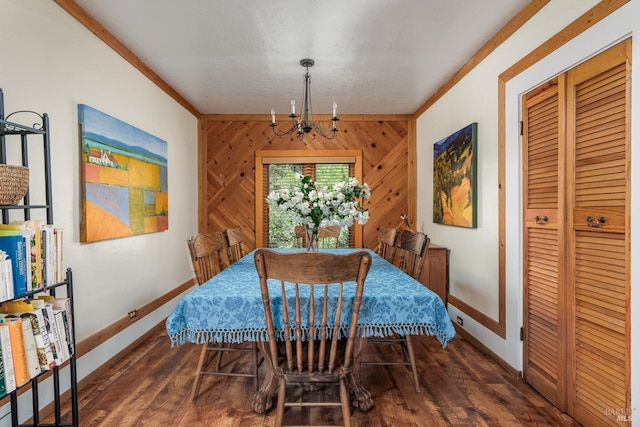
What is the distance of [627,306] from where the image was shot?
164cm

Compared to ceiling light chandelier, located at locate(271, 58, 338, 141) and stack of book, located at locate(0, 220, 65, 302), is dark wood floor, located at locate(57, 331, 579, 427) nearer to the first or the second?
stack of book, located at locate(0, 220, 65, 302)

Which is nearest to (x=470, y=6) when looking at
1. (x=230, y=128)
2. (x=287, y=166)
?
(x=287, y=166)

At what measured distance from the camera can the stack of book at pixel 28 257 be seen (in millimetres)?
1460

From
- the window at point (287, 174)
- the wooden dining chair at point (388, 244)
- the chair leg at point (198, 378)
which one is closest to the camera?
the chair leg at point (198, 378)

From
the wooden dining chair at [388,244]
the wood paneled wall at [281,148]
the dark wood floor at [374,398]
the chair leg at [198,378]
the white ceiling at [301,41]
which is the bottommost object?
the dark wood floor at [374,398]

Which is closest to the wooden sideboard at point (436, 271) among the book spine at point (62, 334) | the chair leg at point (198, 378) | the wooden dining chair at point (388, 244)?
the wooden dining chair at point (388, 244)

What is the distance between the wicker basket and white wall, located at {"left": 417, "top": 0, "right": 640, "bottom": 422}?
8.64ft

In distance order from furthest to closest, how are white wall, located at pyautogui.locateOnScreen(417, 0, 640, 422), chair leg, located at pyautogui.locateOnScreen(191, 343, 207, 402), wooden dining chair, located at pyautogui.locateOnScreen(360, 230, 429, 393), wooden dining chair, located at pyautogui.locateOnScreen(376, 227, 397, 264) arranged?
wooden dining chair, located at pyautogui.locateOnScreen(376, 227, 397, 264) < wooden dining chair, located at pyautogui.locateOnScreen(360, 230, 429, 393) < chair leg, located at pyautogui.locateOnScreen(191, 343, 207, 402) < white wall, located at pyautogui.locateOnScreen(417, 0, 640, 422)

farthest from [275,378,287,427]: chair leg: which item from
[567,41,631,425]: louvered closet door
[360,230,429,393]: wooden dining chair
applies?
[567,41,631,425]: louvered closet door

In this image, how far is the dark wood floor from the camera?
200 centimetres

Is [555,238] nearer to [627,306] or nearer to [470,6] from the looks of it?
[627,306]

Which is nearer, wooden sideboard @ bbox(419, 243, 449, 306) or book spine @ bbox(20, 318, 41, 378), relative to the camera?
book spine @ bbox(20, 318, 41, 378)

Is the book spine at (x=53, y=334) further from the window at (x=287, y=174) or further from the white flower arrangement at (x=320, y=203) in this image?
the window at (x=287, y=174)

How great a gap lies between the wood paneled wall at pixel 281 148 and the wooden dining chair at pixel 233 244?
5.40 feet
